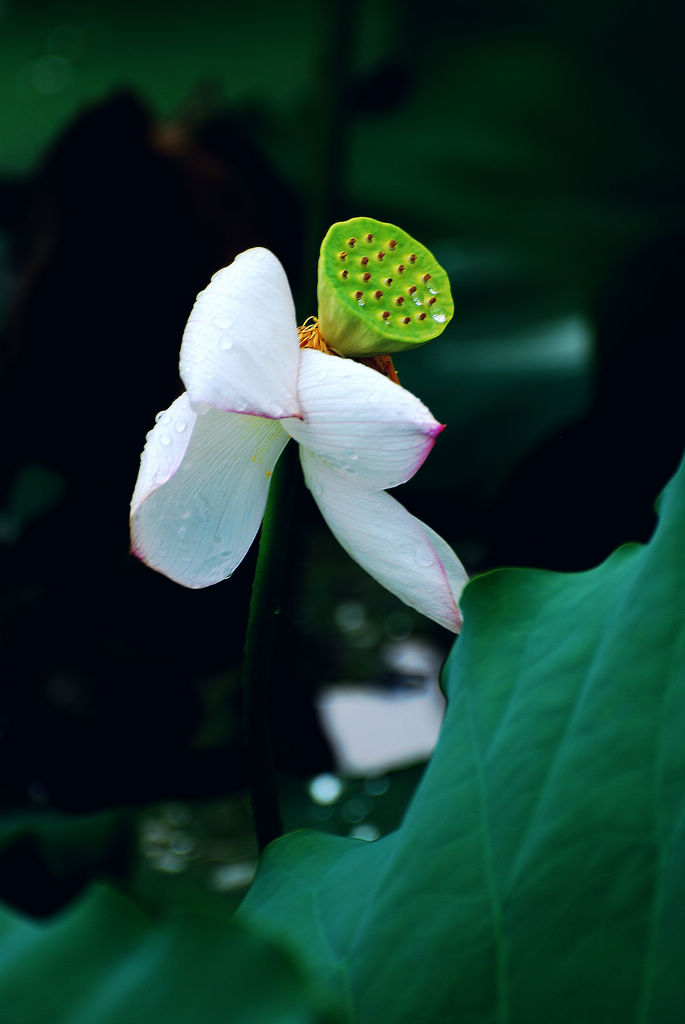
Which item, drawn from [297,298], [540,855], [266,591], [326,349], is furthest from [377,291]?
[297,298]

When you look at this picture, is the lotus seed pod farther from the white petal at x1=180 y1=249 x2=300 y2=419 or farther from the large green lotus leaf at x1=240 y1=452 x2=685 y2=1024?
the large green lotus leaf at x1=240 y1=452 x2=685 y2=1024

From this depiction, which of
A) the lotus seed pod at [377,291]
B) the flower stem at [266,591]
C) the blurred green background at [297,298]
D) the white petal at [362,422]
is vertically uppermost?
the lotus seed pod at [377,291]

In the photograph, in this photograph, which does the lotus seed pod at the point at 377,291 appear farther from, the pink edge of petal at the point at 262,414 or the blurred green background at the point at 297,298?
the blurred green background at the point at 297,298

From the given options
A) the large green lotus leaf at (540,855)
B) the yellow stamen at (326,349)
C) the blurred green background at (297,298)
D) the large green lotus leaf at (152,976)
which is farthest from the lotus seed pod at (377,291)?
the blurred green background at (297,298)

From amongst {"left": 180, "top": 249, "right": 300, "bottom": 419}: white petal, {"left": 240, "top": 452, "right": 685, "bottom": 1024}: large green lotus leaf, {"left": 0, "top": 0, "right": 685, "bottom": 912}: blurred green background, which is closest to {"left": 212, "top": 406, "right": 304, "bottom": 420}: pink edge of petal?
{"left": 180, "top": 249, "right": 300, "bottom": 419}: white petal

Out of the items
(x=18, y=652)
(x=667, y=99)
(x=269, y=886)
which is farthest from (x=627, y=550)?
(x=667, y=99)
